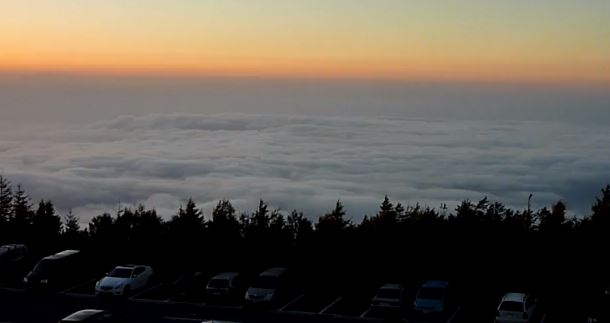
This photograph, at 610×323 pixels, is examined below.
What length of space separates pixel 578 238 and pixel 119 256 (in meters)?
20.7

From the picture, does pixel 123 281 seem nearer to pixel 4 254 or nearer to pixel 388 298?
pixel 4 254

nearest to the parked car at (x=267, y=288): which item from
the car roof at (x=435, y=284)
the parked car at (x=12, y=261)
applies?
the car roof at (x=435, y=284)

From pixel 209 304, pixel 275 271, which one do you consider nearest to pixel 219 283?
pixel 209 304

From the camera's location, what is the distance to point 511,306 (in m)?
28.1

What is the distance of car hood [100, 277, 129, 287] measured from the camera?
31.9m

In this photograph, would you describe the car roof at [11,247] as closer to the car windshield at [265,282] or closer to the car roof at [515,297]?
the car windshield at [265,282]

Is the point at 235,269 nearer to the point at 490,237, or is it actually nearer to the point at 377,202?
the point at 490,237

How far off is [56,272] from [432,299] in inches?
615

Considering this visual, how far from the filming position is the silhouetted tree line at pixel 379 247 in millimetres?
32656

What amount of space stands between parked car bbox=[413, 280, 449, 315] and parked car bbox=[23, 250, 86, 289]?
1486 centimetres

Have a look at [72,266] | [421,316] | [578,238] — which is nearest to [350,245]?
[421,316]

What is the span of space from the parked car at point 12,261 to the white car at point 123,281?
18.0 feet

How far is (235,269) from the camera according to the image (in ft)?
117

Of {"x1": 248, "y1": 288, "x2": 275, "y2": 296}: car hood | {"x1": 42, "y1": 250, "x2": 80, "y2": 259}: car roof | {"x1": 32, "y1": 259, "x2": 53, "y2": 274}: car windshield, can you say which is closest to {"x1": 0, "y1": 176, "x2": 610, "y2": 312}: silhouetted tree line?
{"x1": 42, "y1": 250, "x2": 80, "y2": 259}: car roof
